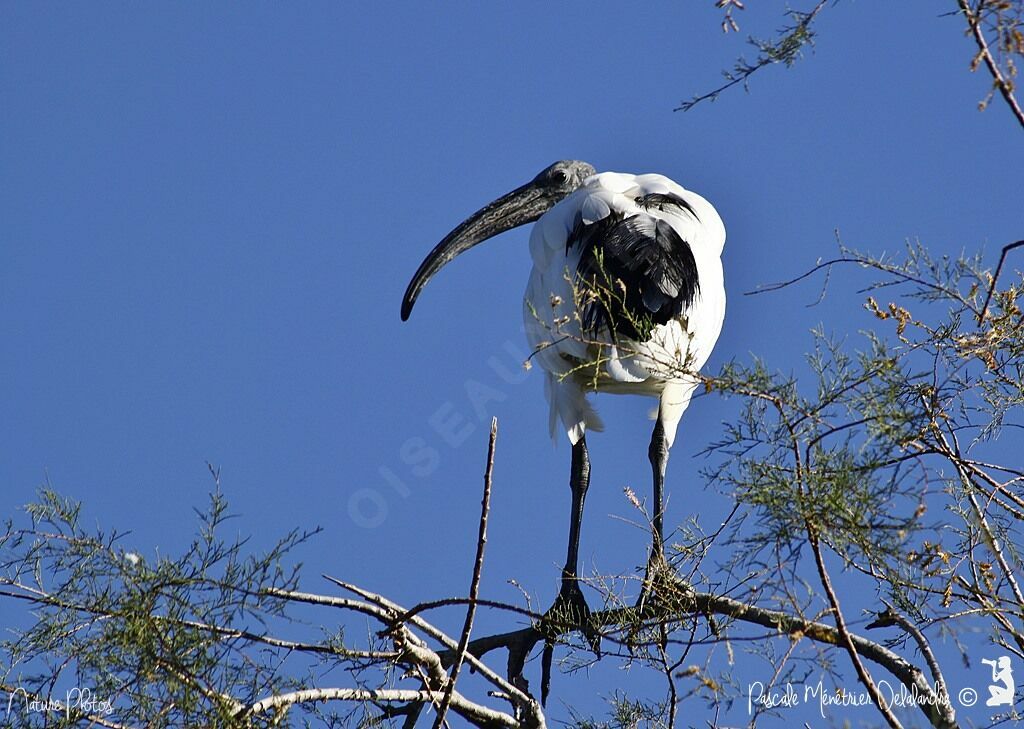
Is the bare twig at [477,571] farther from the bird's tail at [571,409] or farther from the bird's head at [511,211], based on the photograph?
the bird's head at [511,211]

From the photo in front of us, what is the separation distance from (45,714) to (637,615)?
1474 millimetres

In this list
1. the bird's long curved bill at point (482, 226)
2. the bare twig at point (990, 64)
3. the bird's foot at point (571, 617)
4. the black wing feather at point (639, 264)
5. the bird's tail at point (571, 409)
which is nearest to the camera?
the bare twig at point (990, 64)

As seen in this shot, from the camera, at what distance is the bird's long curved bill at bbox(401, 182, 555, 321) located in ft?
23.4

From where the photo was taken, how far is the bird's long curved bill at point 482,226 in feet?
23.4

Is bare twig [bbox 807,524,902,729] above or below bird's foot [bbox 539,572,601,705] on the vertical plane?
below

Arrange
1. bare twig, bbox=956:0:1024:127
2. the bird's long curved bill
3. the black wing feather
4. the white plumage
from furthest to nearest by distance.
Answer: the bird's long curved bill
the white plumage
the black wing feather
bare twig, bbox=956:0:1024:127

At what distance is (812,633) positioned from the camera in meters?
3.19

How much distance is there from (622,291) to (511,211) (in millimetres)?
2384

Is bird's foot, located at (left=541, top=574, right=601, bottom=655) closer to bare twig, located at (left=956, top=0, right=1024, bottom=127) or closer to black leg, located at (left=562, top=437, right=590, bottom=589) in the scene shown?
black leg, located at (left=562, top=437, right=590, bottom=589)

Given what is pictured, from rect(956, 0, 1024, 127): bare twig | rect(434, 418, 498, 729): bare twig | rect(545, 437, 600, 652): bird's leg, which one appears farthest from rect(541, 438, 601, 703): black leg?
rect(956, 0, 1024, 127): bare twig

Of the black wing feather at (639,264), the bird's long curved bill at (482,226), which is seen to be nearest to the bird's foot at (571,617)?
the black wing feather at (639,264)

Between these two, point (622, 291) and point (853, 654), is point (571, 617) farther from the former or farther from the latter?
point (853, 654)

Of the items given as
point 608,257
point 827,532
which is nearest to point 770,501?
point 827,532

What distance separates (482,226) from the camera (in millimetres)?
7340
